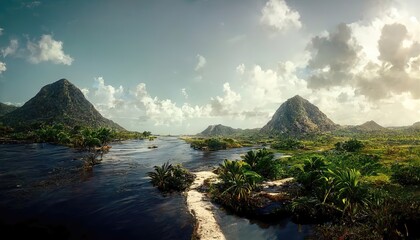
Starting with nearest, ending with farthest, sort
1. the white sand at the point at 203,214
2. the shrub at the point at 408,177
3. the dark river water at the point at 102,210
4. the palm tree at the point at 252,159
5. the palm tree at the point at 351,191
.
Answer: the palm tree at the point at 351,191 → the white sand at the point at 203,214 → the dark river water at the point at 102,210 → the shrub at the point at 408,177 → the palm tree at the point at 252,159

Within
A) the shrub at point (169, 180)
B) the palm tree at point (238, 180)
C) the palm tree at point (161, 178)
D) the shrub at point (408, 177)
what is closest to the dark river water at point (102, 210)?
the palm tree at point (161, 178)

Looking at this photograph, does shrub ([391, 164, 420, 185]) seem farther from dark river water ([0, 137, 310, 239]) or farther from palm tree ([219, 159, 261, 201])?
palm tree ([219, 159, 261, 201])

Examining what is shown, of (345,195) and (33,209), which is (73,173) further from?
(345,195)

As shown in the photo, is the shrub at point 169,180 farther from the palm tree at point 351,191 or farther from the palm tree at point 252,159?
the palm tree at point 351,191

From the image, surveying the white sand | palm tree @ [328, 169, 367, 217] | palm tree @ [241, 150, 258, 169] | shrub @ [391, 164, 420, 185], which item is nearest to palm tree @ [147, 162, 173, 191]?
the white sand

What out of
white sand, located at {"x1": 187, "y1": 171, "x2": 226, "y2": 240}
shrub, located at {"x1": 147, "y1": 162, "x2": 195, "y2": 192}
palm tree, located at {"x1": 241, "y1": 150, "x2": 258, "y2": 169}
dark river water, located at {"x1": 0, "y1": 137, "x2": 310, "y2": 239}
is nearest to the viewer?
white sand, located at {"x1": 187, "y1": 171, "x2": 226, "y2": 240}

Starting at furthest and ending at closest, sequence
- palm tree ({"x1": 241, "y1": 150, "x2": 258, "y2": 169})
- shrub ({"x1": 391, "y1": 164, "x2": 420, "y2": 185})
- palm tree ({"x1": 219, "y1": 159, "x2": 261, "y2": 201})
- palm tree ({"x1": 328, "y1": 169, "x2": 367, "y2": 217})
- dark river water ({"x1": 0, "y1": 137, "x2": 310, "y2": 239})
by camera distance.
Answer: palm tree ({"x1": 241, "y1": 150, "x2": 258, "y2": 169}) < shrub ({"x1": 391, "y1": 164, "x2": 420, "y2": 185}) < palm tree ({"x1": 219, "y1": 159, "x2": 261, "y2": 201}) < dark river water ({"x1": 0, "y1": 137, "x2": 310, "y2": 239}) < palm tree ({"x1": 328, "y1": 169, "x2": 367, "y2": 217})

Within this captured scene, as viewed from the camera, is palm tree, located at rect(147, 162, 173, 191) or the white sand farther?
palm tree, located at rect(147, 162, 173, 191)

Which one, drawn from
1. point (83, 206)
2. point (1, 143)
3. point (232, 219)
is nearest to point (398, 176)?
point (232, 219)
